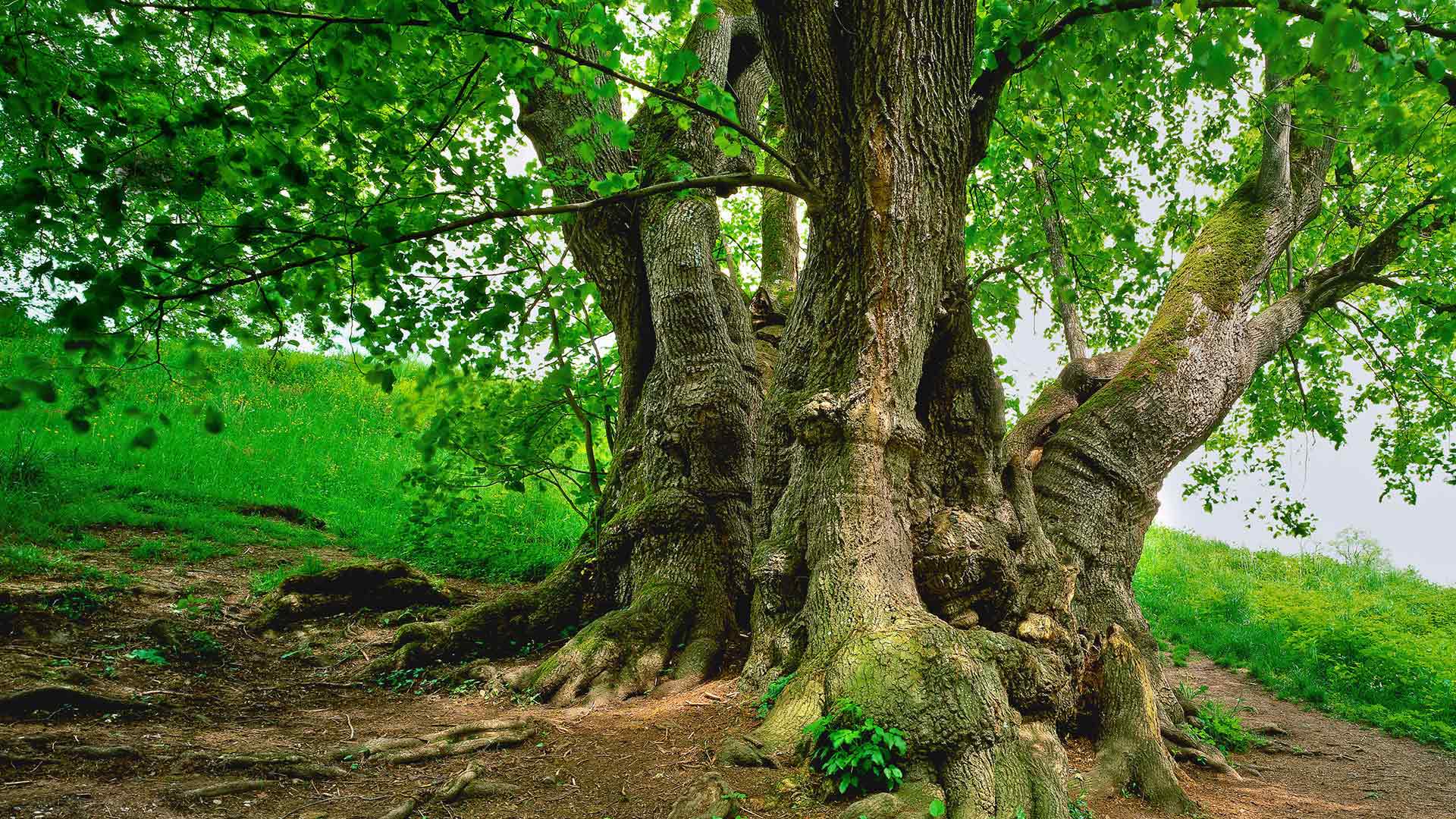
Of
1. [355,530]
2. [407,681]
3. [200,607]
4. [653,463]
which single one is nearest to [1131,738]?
[653,463]

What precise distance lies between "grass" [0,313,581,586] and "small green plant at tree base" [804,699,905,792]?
5.21 metres

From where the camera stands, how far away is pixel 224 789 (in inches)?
114

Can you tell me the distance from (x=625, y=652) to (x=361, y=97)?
3803 millimetres

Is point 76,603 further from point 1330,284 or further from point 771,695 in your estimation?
point 1330,284

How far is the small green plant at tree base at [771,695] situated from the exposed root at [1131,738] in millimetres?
2247

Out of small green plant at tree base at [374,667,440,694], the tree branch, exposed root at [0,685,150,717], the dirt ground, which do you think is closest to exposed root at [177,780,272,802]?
the dirt ground

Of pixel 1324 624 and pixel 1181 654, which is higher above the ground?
pixel 1324 624

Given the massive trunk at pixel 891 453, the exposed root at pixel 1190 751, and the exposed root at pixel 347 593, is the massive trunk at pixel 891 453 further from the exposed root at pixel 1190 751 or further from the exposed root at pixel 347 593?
the exposed root at pixel 347 593

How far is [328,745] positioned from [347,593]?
3.33 m

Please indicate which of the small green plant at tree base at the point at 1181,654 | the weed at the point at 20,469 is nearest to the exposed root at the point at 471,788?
the weed at the point at 20,469

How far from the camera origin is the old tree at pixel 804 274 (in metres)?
2.97

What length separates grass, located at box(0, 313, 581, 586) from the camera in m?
7.48

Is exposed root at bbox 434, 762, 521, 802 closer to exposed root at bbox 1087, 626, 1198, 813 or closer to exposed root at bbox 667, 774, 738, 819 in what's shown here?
exposed root at bbox 667, 774, 738, 819

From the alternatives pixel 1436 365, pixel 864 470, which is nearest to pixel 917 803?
pixel 864 470
